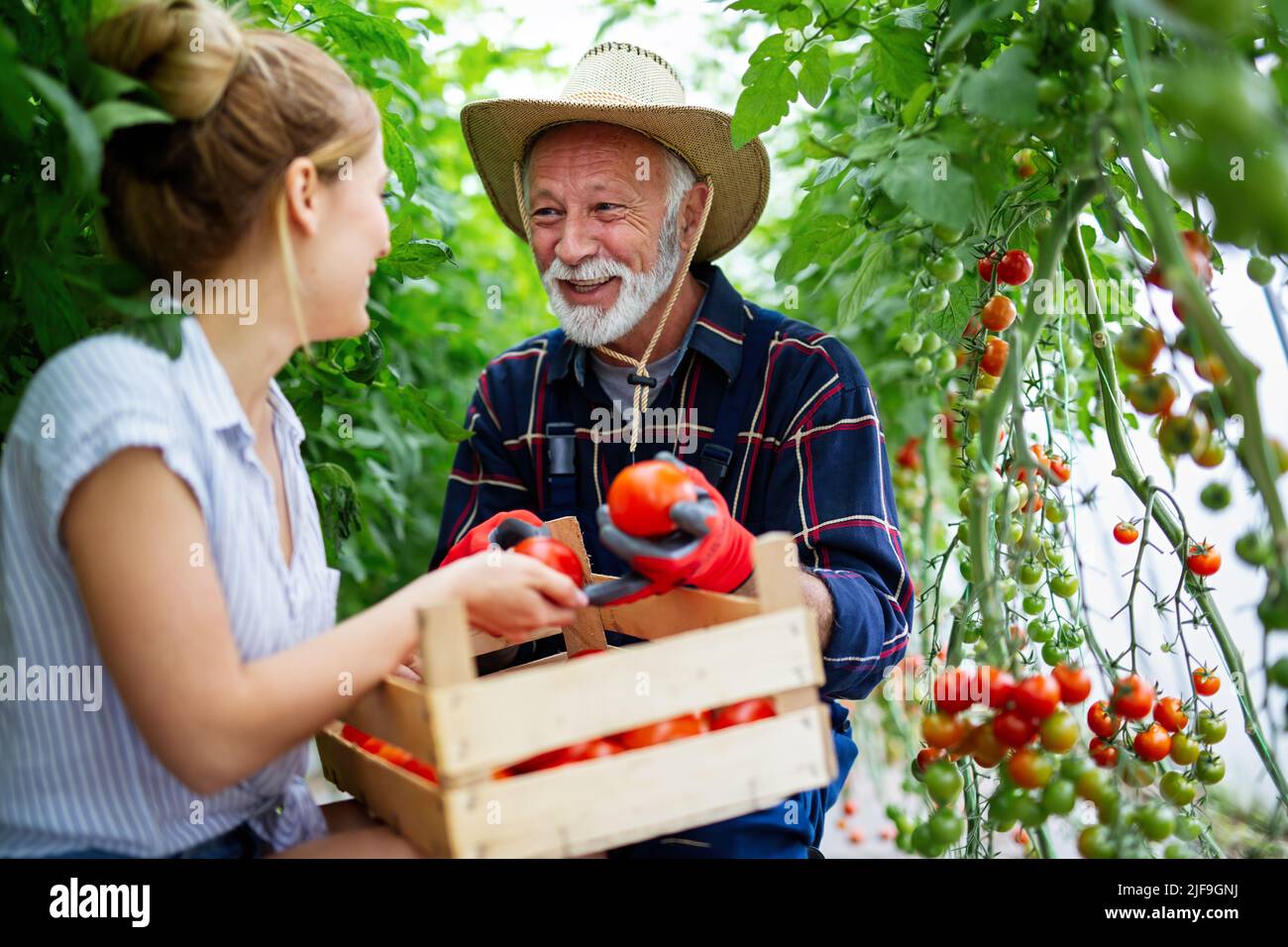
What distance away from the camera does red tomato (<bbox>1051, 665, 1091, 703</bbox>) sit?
1445 millimetres

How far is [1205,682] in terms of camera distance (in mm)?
1690

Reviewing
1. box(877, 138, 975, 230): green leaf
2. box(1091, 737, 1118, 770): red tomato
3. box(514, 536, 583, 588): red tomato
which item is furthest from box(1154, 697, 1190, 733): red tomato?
box(514, 536, 583, 588): red tomato

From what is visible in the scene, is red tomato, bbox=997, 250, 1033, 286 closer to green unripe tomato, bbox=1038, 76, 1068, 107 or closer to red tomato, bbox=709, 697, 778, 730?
green unripe tomato, bbox=1038, 76, 1068, 107

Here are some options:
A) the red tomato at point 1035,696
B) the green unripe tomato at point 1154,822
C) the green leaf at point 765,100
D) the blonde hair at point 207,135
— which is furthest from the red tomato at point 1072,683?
the blonde hair at point 207,135

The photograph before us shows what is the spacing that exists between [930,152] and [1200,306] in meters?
0.45

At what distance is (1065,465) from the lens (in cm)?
197

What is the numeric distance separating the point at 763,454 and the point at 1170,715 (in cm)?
89

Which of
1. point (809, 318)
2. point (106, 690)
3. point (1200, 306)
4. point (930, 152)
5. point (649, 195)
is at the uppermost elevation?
point (809, 318)

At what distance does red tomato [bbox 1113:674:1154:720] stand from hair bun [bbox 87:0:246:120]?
55.4 inches

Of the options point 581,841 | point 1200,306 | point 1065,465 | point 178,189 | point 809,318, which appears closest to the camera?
point 1200,306

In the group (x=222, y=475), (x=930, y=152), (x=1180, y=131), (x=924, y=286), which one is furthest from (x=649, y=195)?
(x=222, y=475)

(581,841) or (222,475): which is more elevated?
(222,475)

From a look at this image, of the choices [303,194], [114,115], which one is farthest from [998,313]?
[114,115]

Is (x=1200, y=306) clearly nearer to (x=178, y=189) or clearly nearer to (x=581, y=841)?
(x=581, y=841)
